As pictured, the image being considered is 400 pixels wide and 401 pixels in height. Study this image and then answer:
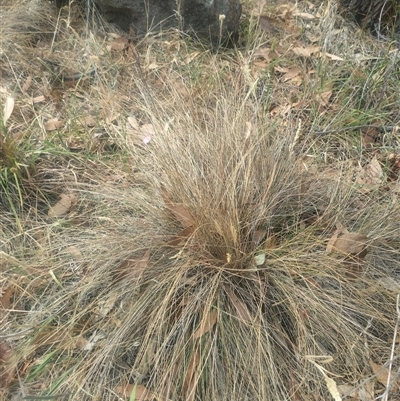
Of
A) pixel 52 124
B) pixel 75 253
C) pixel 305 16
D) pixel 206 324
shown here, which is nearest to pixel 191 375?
pixel 206 324

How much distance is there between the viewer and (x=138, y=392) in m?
1.76

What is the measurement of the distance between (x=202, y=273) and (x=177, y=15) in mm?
1891

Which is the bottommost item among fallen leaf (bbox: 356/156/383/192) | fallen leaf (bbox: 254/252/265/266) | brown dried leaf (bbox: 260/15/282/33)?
fallen leaf (bbox: 254/252/265/266)

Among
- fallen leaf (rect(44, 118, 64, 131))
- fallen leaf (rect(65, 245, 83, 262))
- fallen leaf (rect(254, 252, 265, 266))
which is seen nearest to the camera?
fallen leaf (rect(254, 252, 265, 266))

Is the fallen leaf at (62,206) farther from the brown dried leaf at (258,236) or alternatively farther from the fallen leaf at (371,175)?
the fallen leaf at (371,175)

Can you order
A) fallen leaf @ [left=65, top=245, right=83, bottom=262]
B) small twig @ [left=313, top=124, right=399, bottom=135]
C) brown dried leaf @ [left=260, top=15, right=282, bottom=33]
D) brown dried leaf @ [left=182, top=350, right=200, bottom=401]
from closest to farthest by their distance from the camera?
1. brown dried leaf @ [left=182, top=350, right=200, bottom=401]
2. fallen leaf @ [left=65, top=245, right=83, bottom=262]
3. small twig @ [left=313, top=124, right=399, bottom=135]
4. brown dried leaf @ [left=260, top=15, right=282, bottom=33]

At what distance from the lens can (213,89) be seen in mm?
2818

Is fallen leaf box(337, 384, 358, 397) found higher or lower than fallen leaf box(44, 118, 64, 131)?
higher

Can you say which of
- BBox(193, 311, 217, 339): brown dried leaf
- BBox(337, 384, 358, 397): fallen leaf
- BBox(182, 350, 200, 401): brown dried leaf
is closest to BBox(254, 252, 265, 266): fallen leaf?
BBox(193, 311, 217, 339): brown dried leaf

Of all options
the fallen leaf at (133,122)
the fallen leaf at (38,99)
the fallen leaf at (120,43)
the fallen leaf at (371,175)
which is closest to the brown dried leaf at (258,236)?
the fallen leaf at (371,175)

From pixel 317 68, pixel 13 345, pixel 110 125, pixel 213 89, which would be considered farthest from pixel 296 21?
pixel 13 345

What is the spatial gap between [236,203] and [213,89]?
111cm

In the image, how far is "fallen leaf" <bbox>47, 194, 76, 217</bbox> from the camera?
239 cm

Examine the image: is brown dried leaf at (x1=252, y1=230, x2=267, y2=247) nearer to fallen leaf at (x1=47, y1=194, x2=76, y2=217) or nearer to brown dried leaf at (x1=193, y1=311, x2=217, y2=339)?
brown dried leaf at (x1=193, y1=311, x2=217, y2=339)
